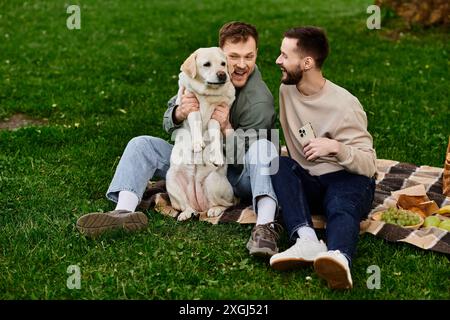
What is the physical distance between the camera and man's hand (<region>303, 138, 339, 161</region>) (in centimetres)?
441

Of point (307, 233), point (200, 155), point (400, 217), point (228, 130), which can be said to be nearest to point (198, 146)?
point (200, 155)

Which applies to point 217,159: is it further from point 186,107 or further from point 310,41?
point 310,41

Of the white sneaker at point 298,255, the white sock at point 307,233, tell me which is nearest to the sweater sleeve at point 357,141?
the white sock at point 307,233

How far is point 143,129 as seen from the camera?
7145mm

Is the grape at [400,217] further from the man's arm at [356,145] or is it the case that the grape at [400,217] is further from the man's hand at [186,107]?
the man's hand at [186,107]

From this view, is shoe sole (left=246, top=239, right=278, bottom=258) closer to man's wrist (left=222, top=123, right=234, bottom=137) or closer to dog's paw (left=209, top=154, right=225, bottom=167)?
dog's paw (left=209, top=154, right=225, bottom=167)

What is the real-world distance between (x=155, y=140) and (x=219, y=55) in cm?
82

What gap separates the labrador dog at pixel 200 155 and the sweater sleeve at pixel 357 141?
86cm

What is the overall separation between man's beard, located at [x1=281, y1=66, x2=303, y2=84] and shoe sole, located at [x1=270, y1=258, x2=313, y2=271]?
1304mm

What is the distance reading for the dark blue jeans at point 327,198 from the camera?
14.1 feet

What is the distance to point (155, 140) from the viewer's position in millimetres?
5230

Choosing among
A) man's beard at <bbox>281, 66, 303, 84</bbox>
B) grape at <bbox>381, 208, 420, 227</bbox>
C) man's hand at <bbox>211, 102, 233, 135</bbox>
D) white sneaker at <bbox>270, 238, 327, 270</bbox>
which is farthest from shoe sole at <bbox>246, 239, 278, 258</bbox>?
man's beard at <bbox>281, 66, 303, 84</bbox>

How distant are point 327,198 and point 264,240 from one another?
0.53m
